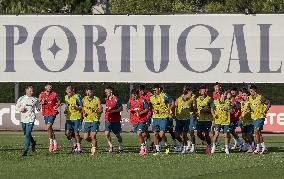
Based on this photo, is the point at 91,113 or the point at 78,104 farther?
the point at 78,104

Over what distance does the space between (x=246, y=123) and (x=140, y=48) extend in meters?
13.9

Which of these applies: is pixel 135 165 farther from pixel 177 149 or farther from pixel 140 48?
pixel 140 48

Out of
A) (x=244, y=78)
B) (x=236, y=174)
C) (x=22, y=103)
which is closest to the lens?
(x=236, y=174)

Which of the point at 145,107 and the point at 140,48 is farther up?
the point at 140,48

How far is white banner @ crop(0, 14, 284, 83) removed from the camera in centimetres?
5003

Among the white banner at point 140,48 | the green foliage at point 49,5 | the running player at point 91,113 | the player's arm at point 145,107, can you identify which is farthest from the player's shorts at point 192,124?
the green foliage at point 49,5

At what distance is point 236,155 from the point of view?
3466cm

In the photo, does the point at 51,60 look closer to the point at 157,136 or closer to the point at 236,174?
the point at 157,136

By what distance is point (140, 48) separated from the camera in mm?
50562

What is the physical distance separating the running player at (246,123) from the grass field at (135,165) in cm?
80

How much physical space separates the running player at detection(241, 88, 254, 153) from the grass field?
80 cm

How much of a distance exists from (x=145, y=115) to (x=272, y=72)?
1608cm

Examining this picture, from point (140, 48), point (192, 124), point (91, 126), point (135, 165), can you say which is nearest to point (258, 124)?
point (192, 124)

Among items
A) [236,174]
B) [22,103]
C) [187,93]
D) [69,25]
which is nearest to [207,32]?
[69,25]
